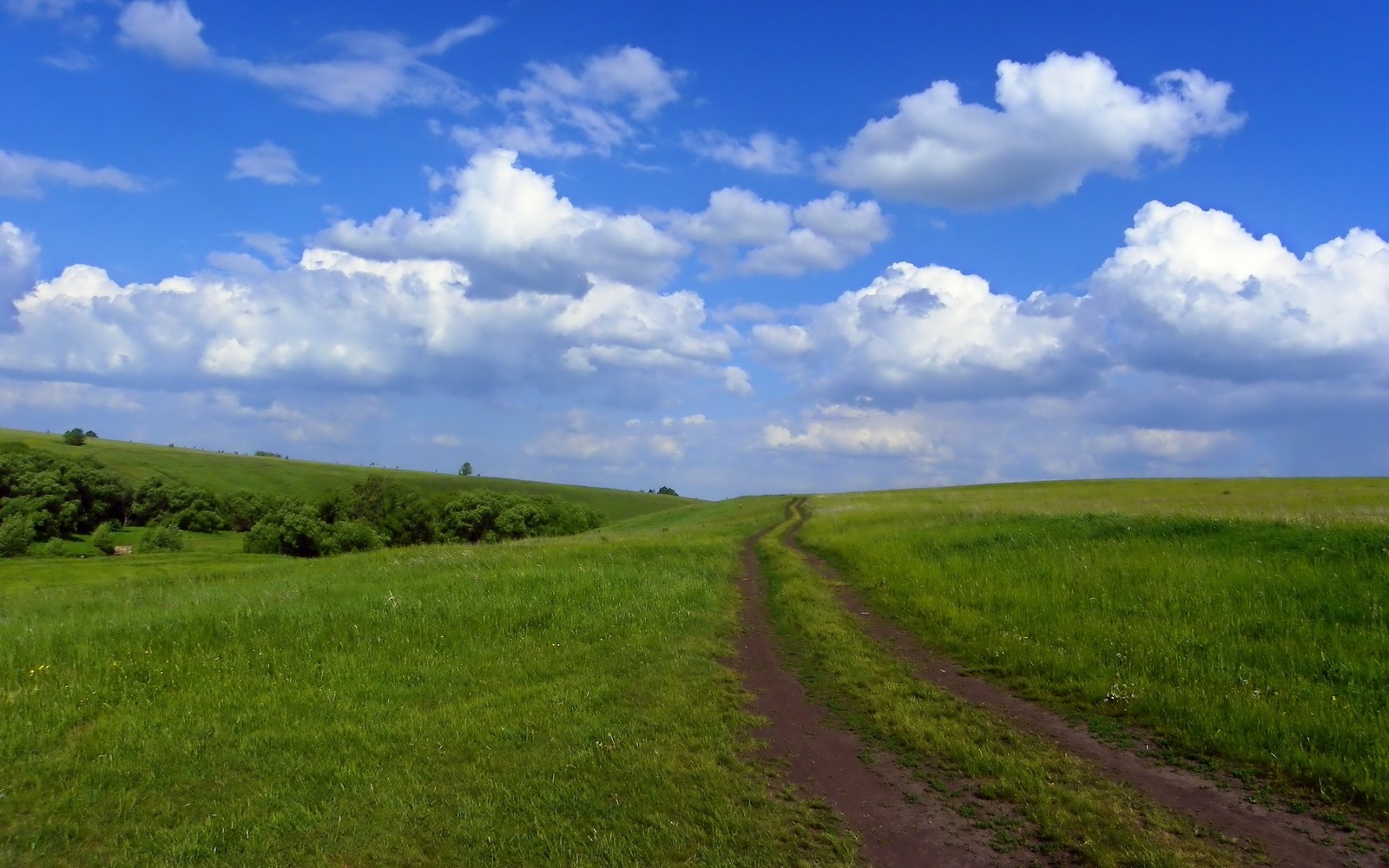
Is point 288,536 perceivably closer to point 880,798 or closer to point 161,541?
point 161,541

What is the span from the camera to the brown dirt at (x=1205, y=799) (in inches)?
216

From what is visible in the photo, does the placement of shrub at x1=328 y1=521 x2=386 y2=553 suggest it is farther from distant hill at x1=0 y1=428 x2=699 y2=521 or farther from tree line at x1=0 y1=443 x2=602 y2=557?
distant hill at x1=0 y1=428 x2=699 y2=521

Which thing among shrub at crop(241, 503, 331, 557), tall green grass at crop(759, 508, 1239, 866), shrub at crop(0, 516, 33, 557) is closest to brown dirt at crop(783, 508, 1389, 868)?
tall green grass at crop(759, 508, 1239, 866)

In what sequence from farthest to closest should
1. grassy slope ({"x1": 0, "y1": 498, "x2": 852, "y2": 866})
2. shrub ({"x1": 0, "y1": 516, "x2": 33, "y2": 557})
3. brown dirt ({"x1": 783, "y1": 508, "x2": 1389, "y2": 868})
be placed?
shrub ({"x1": 0, "y1": 516, "x2": 33, "y2": 557}), grassy slope ({"x1": 0, "y1": 498, "x2": 852, "y2": 866}), brown dirt ({"x1": 783, "y1": 508, "x2": 1389, "y2": 868})

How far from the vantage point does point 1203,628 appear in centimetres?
1099

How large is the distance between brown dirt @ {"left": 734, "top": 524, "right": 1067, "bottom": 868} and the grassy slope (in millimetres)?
382

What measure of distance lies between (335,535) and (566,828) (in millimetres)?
89333

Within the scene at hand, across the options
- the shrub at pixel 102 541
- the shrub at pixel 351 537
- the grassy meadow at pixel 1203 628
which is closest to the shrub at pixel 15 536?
the shrub at pixel 102 541

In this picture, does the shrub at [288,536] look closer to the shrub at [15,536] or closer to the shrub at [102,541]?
the shrub at [102,541]

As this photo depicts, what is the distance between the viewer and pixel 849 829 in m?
6.00

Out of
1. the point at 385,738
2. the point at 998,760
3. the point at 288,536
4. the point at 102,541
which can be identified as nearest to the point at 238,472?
the point at 102,541

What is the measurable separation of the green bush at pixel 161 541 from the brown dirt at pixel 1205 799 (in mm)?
94546

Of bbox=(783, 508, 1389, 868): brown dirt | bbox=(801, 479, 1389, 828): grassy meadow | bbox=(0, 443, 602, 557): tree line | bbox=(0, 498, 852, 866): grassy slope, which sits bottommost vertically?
bbox=(0, 443, 602, 557): tree line

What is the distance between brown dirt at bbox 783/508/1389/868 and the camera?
216 inches
